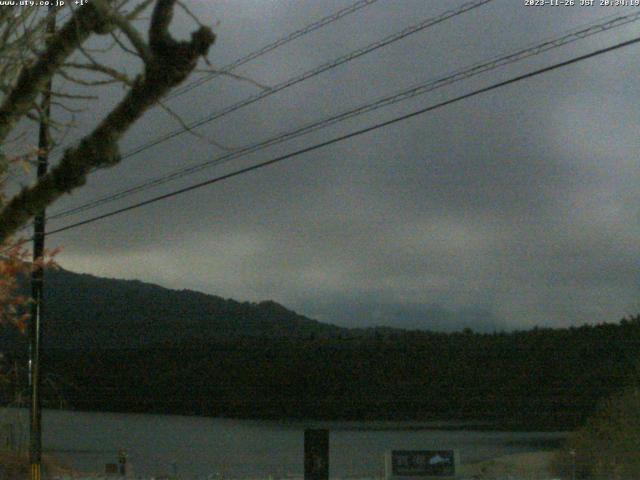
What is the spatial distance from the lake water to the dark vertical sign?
6123 millimetres

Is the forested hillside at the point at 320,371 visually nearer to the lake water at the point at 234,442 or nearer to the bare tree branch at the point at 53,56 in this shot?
the lake water at the point at 234,442

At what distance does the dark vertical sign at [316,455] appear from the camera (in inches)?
766

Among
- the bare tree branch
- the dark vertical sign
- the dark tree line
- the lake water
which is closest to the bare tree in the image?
the bare tree branch

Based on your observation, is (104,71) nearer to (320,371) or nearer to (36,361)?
(36,361)

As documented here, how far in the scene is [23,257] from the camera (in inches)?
356

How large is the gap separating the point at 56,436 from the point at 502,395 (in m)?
15.9

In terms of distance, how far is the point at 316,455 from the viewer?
64.0 feet

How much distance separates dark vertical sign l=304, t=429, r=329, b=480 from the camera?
1945 centimetres

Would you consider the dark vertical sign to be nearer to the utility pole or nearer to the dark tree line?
the utility pole

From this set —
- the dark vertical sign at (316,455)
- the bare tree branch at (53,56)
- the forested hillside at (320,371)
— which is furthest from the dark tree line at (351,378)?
the bare tree branch at (53,56)

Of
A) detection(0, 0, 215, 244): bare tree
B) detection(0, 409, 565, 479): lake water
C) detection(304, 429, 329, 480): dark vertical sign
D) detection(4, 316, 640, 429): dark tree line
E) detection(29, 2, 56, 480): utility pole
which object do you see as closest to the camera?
detection(0, 0, 215, 244): bare tree

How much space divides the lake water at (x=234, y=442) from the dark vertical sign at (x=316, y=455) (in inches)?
241

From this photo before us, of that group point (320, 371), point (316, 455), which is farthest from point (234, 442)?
point (316, 455)

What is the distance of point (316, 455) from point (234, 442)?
1223 centimetres
